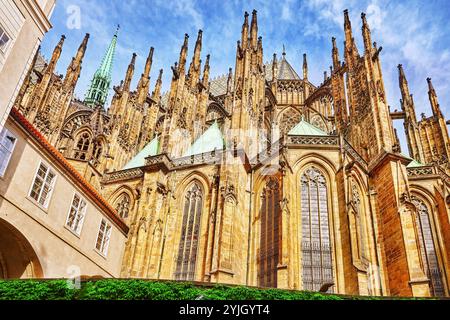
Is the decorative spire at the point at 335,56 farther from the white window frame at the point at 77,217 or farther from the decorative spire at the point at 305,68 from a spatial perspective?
the white window frame at the point at 77,217

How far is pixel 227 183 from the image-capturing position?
1914cm

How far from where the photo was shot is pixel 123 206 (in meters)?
23.8

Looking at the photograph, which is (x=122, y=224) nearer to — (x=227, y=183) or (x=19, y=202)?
(x=227, y=183)

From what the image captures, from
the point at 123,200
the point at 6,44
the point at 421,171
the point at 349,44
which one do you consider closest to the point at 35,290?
the point at 6,44

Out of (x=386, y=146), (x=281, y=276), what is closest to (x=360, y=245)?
(x=281, y=276)

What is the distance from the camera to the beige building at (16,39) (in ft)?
38.1

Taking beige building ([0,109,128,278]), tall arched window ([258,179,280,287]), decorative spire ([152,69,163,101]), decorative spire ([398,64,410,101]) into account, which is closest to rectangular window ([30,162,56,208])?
beige building ([0,109,128,278])

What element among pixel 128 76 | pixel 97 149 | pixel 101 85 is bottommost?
pixel 97 149

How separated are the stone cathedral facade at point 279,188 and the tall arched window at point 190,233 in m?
0.06

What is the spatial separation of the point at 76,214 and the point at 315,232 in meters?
10.5

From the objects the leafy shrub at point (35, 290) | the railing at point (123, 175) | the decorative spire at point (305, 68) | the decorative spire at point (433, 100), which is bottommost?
the leafy shrub at point (35, 290)

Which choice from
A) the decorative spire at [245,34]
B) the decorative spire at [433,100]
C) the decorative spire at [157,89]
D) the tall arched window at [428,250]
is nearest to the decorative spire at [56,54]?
the decorative spire at [157,89]

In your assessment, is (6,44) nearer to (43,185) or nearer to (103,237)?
(43,185)

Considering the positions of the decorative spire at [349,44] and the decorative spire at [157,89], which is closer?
the decorative spire at [349,44]
